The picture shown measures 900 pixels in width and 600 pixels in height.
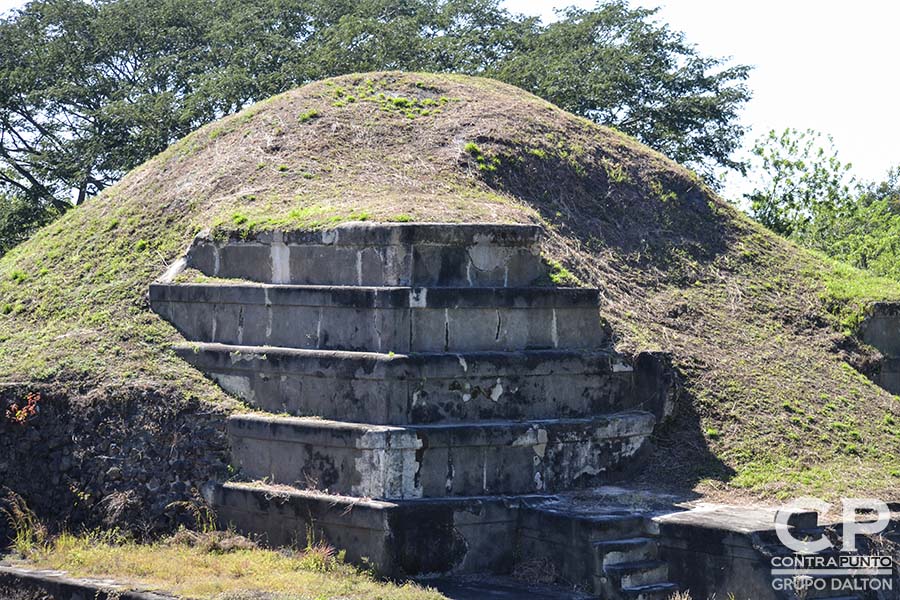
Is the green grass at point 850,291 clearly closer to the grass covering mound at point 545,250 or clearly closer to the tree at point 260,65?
the grass covering mound at point 545,250

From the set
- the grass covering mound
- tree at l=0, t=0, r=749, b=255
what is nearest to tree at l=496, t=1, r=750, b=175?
tree at l=0, t=0, r=749, b=255

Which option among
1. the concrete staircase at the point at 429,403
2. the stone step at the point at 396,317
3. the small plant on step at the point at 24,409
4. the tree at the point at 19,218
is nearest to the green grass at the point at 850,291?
the concrete staircase at the point at 429,403

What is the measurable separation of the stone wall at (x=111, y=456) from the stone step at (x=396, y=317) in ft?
3.19

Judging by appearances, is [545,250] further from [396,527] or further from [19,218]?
[19,218]

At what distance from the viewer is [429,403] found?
33.5 ft

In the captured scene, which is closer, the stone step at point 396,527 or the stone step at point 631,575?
the stone step at point 631,575

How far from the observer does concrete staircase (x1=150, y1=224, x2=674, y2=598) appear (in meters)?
9.86

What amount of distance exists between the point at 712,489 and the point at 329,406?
140 inches

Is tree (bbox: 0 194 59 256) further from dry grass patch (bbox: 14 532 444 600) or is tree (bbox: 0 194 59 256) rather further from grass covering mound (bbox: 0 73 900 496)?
dry grass patch (bbox: 14 532 444 600)

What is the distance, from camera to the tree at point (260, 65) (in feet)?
78.8

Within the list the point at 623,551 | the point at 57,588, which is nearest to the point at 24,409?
the point at 57,588

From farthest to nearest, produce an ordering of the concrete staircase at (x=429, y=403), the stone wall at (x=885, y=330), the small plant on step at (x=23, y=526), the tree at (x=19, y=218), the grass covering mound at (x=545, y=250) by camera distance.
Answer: the tree at (x=19, y=218) < the stone wall at (x=885, y=330) < the grass covering mound at (x=545, y=250) < the small plant on step at (x=23, y=526) < the concrete staircase at (x=429, y=403)

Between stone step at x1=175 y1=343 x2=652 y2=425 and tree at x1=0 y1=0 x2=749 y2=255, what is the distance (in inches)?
521

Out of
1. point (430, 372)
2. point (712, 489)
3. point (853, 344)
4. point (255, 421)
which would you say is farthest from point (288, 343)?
point (853, 344)
